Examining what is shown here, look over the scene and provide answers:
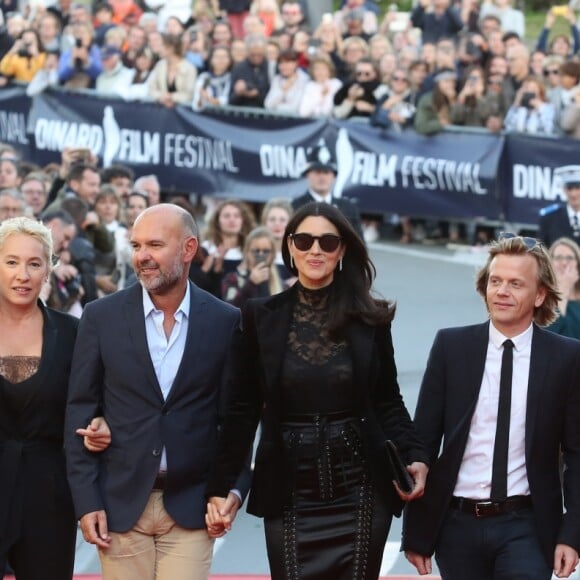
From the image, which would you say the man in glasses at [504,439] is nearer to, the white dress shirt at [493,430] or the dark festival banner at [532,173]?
the white dress shirt at [493,430]

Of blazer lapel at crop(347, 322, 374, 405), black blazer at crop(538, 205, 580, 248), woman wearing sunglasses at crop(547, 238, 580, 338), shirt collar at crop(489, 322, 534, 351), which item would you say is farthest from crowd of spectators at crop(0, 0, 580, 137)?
blazer lapel at crop(347, 322, 374, 405)

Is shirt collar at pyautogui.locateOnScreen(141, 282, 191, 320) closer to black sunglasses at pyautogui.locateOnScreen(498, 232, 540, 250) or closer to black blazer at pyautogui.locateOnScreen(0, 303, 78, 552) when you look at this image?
black blazer at pyautogui.locateOnScreen(0, 303, 78, 552)

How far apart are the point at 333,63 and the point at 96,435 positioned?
49.8 feet

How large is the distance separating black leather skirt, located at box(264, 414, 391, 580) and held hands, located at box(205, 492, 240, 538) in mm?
152

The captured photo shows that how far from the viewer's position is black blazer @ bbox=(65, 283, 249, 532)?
18.2 feet

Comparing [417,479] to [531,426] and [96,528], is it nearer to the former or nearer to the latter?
[531,426]

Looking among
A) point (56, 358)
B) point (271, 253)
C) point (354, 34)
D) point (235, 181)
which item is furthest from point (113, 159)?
point (56, 358)

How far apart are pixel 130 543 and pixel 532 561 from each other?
1464 mm

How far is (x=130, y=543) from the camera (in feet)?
18.3

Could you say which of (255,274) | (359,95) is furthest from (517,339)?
(359,95)

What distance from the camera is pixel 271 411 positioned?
5.55 meters

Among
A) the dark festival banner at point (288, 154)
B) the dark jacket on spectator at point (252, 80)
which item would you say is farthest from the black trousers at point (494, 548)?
the dark jacket on spectator at point (252, 80)

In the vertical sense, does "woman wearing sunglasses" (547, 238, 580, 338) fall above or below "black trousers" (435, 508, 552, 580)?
above

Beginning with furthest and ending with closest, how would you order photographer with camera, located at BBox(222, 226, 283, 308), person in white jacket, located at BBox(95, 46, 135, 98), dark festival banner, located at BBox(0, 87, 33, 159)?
1. dark festival banner, located at BBox(0, 87, 33, 159)
2. person in white jacket, located at BBox(95, 46, 135, 98)
3. photographer with camera, located at BBox(222, 226, 283, 308)
